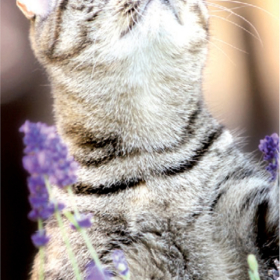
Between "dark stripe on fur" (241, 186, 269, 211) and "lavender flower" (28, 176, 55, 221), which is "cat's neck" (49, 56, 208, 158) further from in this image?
"lavender flower" (28, 176, 55, 221)

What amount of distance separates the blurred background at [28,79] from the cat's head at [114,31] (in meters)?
0.04

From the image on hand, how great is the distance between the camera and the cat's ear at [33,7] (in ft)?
2.50

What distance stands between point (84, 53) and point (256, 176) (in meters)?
0.38

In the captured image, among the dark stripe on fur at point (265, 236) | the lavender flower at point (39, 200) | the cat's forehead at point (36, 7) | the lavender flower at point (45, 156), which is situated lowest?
the dark stripe on fur at point (265, 236)

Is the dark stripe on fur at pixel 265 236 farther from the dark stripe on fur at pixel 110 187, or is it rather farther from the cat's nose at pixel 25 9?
the cat's nose at pixel 25 9

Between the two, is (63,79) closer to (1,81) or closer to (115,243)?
(1,81)

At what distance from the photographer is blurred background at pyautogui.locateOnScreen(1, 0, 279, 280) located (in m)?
0.78

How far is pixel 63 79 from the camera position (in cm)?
83

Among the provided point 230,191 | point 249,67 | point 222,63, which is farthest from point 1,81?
point 249,67

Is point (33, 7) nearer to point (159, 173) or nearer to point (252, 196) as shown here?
point (159, 173)

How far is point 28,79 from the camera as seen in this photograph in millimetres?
838

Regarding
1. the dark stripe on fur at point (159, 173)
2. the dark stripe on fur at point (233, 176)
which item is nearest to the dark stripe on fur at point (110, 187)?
the dark stripe on fur at point (159, 173)

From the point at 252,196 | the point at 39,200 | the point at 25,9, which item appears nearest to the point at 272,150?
the point at 252,196

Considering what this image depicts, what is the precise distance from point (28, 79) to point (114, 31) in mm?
192
